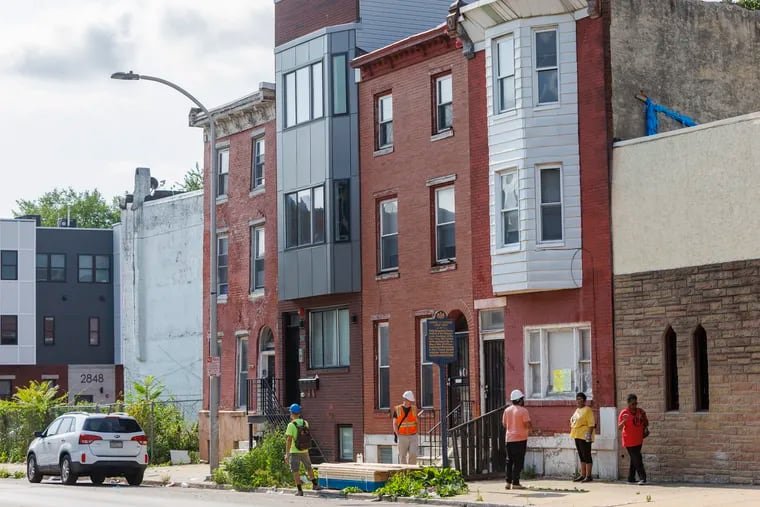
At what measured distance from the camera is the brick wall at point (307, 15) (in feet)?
114

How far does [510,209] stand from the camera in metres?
27.9

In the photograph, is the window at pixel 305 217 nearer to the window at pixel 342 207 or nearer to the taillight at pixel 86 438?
the window at pixel 342 207

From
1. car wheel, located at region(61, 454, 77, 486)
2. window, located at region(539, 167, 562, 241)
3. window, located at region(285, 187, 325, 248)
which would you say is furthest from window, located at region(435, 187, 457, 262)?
car wheel, located at region(61, 454, 77, 486)

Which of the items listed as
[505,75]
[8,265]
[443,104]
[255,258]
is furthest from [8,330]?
[505,75]

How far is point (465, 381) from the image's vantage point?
30.2 meters

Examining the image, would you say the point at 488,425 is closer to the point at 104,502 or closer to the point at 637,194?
the point at 637,194

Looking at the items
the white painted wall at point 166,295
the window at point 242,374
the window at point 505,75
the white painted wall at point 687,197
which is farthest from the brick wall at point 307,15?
the white painted wall at point 166,295

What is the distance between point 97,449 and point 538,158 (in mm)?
12052

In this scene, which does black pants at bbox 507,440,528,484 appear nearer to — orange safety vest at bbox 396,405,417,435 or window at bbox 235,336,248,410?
orange safety vest at bbox 396,405,417,435

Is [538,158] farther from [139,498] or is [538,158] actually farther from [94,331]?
[94,331]

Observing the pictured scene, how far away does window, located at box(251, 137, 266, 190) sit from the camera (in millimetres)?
38500

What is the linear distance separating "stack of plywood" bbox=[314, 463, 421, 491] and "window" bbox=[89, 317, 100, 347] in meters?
48.3

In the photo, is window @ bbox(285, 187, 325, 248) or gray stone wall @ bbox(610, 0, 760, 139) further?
window @ bbox(285, 187, 325, 248)

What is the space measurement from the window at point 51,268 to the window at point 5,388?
5.67m
